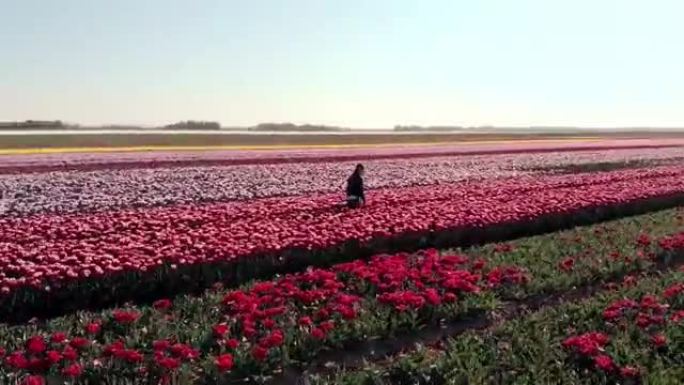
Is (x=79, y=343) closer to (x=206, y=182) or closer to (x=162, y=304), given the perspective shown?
(x=162, y=304)

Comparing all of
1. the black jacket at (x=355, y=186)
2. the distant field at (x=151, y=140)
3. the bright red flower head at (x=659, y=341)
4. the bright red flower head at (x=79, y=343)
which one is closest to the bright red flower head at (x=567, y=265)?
the bright red flower head at (x=659, y=341)

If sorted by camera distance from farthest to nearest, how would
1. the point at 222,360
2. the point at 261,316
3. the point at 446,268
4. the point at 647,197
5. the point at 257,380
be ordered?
the point at 647,197
the point at 446,268
the point at 261,316
the point at 257,380
the point at 222,360

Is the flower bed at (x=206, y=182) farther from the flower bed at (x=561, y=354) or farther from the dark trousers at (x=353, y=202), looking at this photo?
the flower bed at (x=561, y=354)

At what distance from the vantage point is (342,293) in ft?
29.0

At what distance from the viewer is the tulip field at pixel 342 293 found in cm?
630

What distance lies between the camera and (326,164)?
32.3 m

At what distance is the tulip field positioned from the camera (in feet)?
20.7

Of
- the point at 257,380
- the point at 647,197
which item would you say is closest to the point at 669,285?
the point at 257,380

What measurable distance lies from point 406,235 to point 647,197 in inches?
388

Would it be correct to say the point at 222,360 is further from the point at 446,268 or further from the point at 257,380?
the point at 446,268

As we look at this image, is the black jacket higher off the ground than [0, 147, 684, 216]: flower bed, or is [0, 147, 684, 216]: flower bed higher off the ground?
the black jacket

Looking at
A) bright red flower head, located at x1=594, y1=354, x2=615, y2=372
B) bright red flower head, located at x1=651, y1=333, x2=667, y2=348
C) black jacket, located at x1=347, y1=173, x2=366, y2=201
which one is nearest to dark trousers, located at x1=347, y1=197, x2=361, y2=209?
black jacket, located at x1=347, y1=173, x2=366, y2=201

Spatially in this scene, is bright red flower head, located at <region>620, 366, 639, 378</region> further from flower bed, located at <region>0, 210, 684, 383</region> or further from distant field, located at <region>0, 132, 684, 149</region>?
distant field, located at <region>0, 132, 684, 149</region>

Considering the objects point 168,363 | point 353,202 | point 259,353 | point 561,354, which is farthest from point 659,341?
point 353,202
